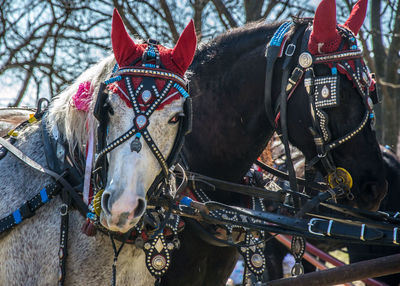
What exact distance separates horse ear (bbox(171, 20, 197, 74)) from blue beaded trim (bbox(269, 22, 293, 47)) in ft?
2.15

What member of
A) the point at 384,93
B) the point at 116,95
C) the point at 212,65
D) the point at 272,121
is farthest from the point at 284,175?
the point at 384,93

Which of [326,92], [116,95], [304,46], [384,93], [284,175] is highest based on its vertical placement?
[116,95]

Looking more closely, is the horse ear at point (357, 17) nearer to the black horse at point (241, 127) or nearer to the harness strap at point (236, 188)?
the black horse at point (241, 127)

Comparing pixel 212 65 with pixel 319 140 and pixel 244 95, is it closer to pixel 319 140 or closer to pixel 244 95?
pixel 244 95

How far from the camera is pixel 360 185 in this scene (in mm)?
2672

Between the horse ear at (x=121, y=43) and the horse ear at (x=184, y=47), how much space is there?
17cm

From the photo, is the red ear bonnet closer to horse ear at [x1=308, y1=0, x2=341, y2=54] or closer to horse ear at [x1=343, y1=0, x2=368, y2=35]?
horse ear at [x1=308, y1=0, x2=341, y2=54]

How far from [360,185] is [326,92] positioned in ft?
1.66

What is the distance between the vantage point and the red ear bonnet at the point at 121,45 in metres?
2.14

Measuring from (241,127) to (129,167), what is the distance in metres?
0.98

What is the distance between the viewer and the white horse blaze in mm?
1897

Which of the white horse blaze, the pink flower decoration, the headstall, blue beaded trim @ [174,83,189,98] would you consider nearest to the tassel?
the headstall

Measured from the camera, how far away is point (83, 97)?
7.64ft

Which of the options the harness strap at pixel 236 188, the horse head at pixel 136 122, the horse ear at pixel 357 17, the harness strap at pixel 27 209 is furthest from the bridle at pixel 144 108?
the horse ear at pixel 357 17
